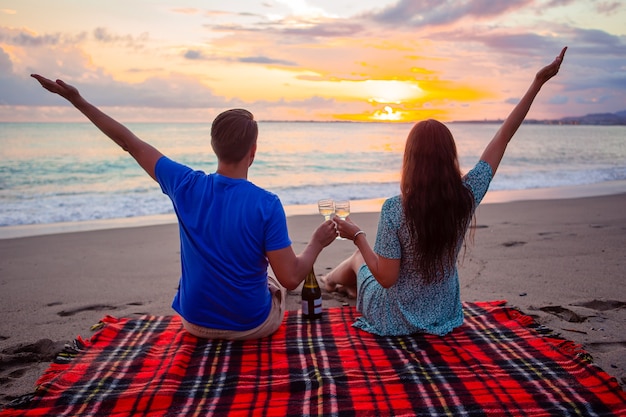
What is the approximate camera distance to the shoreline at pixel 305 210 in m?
9.89

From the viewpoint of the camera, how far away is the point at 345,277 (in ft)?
16.9

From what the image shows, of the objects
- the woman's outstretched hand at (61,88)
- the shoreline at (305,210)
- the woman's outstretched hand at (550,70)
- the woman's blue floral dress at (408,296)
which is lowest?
the shoreline at (305,210)

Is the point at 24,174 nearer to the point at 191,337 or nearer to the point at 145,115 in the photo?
the point at 191,337

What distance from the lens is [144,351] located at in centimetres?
391

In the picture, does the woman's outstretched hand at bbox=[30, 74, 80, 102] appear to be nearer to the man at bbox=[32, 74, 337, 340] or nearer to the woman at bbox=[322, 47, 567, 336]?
the man at bbox=[32, 74, 337, 340]

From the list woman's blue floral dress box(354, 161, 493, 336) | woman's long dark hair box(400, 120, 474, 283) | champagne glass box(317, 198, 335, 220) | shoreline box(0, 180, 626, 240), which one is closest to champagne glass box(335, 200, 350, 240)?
champagne glass box(317, 198, 335, 220)

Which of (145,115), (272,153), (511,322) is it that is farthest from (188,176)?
(145,115)

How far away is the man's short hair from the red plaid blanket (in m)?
1.39

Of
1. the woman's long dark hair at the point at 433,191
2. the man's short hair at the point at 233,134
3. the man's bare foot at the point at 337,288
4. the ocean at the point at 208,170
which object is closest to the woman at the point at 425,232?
the woman's long dark hair at the point at 433,191

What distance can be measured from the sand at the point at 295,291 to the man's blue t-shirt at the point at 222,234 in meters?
1.25

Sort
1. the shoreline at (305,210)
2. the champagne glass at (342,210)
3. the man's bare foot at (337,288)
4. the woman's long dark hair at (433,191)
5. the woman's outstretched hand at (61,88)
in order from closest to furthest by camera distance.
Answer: the woman's outstretched hand at (61,88) < the woman's long dark hair at (433,191) < the champagne glass at (342,210) < the man's bare foot at (337,288) < the shoreline at (305,210)

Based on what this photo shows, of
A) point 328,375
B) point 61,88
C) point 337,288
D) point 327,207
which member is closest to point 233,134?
point 327,207

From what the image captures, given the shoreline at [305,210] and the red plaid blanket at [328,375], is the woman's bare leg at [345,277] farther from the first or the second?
the shoreline at [305,210]

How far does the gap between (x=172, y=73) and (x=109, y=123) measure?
2761 centimetres
